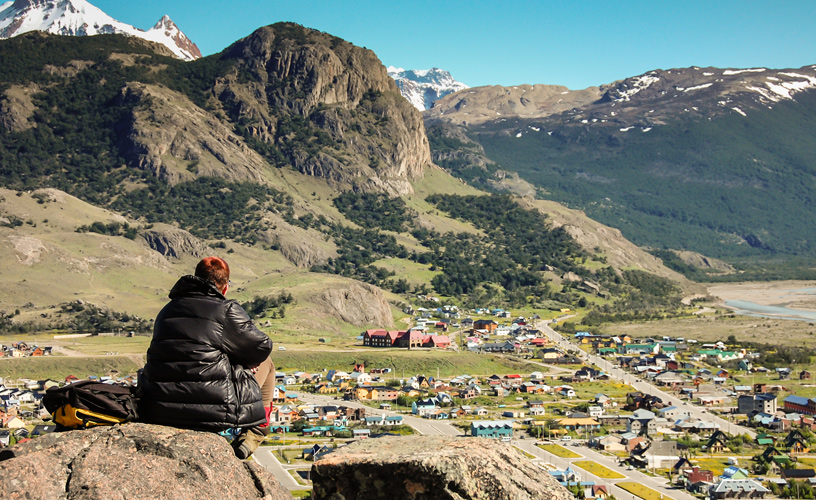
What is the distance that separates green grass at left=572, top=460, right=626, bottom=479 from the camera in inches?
1957

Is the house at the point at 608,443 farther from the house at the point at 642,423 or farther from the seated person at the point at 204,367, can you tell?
the seated person at the point at 204,367

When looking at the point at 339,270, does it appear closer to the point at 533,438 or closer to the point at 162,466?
the point at 533,438

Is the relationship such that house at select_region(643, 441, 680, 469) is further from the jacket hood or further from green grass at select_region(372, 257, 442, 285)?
green grass at select_region(372, 257, 442, 285)

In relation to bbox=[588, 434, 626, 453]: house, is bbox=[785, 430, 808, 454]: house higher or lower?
higher

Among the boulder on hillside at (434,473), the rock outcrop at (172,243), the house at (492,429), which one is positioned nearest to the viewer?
the boulder on hillside at (434,473)

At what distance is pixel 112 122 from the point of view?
Answer: 641 ft

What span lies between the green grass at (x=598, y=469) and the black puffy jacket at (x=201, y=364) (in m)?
43.7

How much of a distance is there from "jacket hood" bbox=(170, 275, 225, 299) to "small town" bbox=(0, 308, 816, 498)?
27.7 metres

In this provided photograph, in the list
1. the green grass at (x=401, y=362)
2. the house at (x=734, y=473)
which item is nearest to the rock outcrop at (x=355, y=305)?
the green grass at (x=401, y=362)

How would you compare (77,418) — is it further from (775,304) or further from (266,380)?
(775,304)

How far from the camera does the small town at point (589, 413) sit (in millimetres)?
49125

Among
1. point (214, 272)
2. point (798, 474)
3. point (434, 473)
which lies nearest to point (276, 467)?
point (798, 474)

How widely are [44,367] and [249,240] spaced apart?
85468 millimetres

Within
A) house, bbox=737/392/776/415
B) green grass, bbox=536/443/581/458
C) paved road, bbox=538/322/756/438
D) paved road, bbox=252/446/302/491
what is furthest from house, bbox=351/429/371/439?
house, bbox=737/392/776/415
